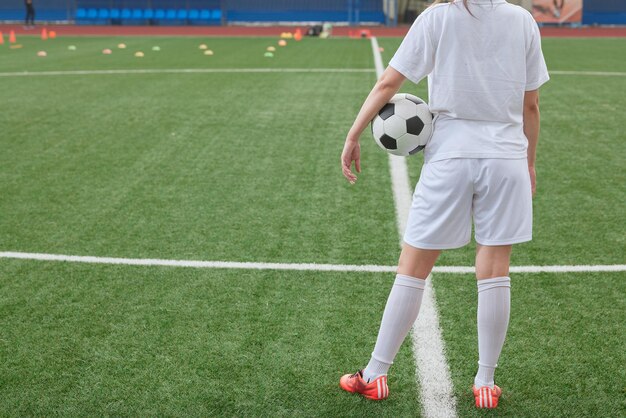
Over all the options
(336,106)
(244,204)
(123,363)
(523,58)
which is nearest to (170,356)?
(123,363)

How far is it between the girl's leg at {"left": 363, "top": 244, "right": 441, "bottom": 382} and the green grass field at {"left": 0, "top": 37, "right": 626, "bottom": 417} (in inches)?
7.9

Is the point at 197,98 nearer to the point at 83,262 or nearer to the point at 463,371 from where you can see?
the point at 83,262

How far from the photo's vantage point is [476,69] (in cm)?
282

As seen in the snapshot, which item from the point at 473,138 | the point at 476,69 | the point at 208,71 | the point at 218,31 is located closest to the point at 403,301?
the point at 473,138

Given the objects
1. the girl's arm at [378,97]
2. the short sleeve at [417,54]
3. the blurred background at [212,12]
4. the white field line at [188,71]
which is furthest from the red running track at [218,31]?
the short sleeve at [417,54]

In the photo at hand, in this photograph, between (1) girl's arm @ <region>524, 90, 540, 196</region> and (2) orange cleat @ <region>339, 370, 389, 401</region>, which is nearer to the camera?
(1) girl's arm @ <region>524, 90, 540, 196</region>

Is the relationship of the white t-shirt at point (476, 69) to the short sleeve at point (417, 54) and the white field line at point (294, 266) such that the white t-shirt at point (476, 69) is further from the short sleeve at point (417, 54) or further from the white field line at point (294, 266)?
the white field line at point (294, 266)

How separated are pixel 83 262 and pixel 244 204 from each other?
154 cm

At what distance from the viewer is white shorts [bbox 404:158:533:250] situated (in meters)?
2.90

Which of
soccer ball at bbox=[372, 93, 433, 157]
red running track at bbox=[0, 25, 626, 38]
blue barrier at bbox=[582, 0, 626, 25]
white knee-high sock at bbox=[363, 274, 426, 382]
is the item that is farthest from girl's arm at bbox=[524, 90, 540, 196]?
blue barrier at bbox=[582, 0, 626, 25]

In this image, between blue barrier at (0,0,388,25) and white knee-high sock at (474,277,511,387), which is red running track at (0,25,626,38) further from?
white knee-high sock at (474,277,511,387)

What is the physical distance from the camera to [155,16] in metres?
36.2

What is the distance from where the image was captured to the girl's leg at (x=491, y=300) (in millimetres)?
3033

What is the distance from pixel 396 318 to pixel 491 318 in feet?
1.21
